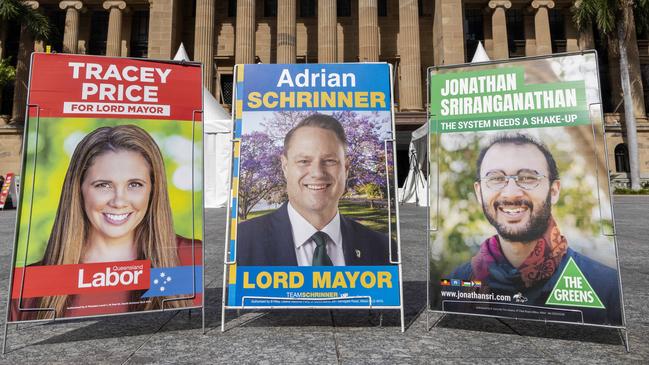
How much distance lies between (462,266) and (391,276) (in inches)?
25.3

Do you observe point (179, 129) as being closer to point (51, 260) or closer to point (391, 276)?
point (51, 260)

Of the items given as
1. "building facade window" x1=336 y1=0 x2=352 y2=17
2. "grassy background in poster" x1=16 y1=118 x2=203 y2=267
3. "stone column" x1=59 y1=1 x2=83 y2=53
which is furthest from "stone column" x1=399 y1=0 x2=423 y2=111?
"grassy background in poster" x1=16 y1=118 x2=203 y2=267

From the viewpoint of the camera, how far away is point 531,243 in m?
3.42

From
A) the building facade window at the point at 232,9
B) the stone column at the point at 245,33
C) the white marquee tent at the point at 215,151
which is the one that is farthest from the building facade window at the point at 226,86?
the white marquee tent at the point at 215,151

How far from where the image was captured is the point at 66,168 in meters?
3.38

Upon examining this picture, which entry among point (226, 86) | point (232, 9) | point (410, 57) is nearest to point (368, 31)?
point (410, 57)

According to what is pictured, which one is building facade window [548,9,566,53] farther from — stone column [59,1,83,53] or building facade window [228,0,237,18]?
stone column [59,1,83,53]

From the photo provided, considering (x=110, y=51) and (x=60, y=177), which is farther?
(x=110, y=51)

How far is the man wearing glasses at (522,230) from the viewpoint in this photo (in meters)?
3.37

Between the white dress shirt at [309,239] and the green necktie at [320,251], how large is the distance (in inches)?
1.0

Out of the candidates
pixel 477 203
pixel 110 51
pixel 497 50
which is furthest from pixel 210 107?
pixel 497 50

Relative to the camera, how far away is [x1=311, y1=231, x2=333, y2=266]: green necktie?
3.58 metres

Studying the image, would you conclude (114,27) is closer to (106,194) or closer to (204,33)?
(204,33)

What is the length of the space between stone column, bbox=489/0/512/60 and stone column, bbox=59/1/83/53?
102 feet
